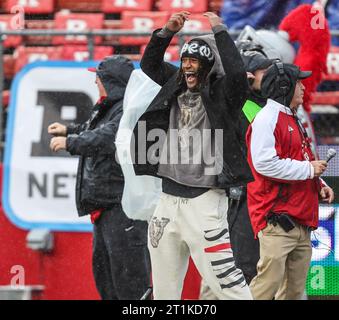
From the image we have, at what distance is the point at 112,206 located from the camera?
7.86 metres

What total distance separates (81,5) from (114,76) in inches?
182

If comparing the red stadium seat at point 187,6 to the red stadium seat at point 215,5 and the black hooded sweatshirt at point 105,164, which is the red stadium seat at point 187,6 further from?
the black hooded sweatshirt at point 105,164

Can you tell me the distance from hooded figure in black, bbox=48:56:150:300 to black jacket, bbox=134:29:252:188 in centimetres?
103

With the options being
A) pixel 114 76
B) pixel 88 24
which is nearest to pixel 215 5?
pixel 88 24

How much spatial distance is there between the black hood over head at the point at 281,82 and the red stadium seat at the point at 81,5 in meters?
5.33

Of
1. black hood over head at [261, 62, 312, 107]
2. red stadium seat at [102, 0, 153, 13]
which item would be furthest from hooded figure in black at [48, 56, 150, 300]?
red stadium seat at [102, 0, 153, 13]

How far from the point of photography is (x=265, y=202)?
718cm

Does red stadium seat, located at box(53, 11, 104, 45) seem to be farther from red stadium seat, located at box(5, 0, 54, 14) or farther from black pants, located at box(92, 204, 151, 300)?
black pants, located at box(92, 204, 151, 300)

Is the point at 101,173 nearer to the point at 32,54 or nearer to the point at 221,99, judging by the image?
the point at 221,99

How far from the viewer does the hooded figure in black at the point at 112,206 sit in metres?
7.84

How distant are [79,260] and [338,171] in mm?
2110

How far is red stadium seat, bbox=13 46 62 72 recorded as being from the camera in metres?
10.4

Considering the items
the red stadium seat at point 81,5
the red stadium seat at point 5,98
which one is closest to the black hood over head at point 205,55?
the red stadium seat at point 5,98
